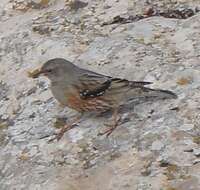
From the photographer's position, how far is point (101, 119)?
612 centimetres

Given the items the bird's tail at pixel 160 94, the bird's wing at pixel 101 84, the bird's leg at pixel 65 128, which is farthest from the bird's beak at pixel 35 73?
the bird's tail at pixel 160 94

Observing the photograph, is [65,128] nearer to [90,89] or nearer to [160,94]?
[90,89]

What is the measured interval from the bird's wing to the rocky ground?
174 mm

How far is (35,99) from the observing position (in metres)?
6.35

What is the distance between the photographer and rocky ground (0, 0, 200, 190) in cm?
→ 513

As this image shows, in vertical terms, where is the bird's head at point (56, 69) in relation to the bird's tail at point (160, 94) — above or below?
above

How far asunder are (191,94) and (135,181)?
1.23 metres

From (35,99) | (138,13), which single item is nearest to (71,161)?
(35,99)

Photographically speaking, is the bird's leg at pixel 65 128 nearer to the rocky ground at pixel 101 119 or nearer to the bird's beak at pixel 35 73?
the rocky ground at pixel 101 119

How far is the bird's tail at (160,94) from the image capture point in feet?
19.2

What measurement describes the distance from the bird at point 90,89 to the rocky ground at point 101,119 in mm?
135

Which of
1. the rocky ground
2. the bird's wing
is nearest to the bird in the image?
the bird's wing

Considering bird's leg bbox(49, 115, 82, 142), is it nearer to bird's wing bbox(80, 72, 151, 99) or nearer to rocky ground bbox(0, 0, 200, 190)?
rocky ground bbox(0, 0, 200, 190)

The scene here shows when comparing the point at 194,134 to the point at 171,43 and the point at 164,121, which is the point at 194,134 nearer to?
the point at 164,121
